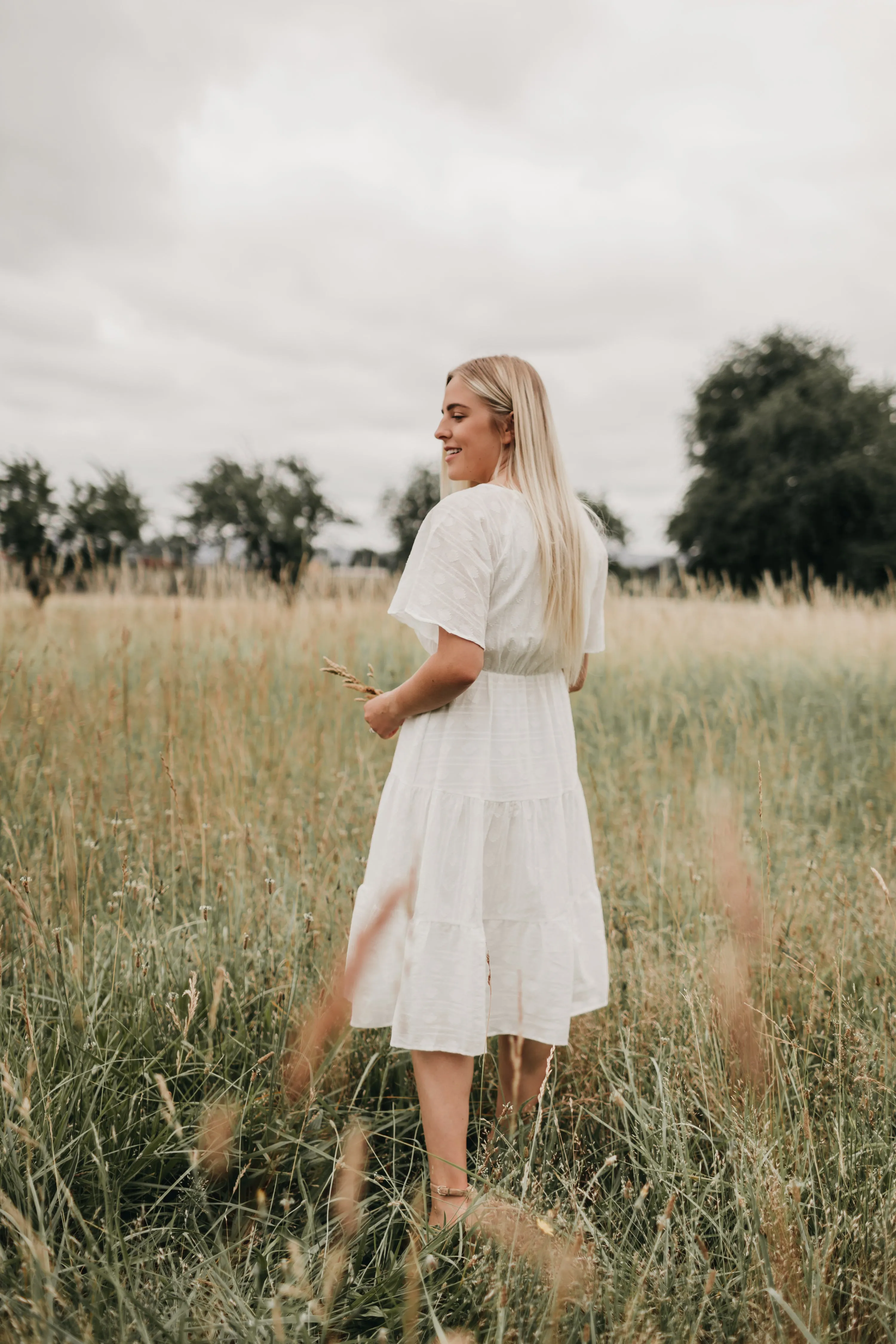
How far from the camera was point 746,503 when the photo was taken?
92.7 feet

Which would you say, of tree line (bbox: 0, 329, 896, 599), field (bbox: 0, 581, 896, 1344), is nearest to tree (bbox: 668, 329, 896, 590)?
tree line (bbox: 0, 329, 896, 599)

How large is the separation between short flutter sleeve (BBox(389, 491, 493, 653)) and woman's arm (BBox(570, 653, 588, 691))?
473 mm

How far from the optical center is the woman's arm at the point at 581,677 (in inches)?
77.5

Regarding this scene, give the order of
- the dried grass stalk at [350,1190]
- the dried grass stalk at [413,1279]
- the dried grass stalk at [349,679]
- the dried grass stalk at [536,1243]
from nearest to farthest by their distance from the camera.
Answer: the dried grass stalk at [413,1279] → the dried grass stalk at [536,1243] → the dried grass stalk at [350,1190] → the dried grass stalk at [349,679]

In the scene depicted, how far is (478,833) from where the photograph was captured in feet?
5.14

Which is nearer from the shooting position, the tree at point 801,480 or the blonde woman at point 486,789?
the blonde woman at point 486,789

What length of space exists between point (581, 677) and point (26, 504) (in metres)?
13.0

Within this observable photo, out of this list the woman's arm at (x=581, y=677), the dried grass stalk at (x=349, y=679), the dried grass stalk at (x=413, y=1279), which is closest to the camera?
the dried grass stalk at (x=413, y=1279)

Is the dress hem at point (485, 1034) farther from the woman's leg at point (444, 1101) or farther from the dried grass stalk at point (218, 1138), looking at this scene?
the dried grass stalk at point (218, 1138)

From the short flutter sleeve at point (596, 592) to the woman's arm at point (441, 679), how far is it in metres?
0.36

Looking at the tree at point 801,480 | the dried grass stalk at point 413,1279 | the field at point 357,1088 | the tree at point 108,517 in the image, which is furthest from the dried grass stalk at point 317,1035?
the tree at point 801,480

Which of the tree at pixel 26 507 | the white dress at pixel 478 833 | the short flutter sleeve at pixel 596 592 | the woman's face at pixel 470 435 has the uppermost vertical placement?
the tree at pixel 26 507

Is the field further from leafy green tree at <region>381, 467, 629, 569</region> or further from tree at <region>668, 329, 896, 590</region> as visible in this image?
leafy green tree at <region>381, 467, 629, 569</region>

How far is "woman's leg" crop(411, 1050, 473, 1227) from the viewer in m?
1.53
